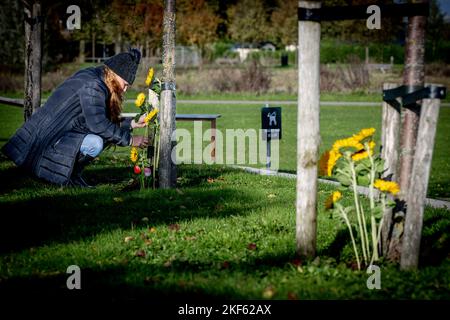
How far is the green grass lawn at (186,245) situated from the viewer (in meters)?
3.82

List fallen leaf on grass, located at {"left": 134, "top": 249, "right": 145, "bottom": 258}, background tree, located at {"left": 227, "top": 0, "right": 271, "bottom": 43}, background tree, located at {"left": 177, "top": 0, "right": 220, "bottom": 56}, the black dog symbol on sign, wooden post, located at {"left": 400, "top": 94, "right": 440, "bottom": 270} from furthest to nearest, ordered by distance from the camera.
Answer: background tree, located at {"left": 227, "top": 0, "right": 271, "bottom": 43}
background tree, located at {"left": 177, "top": 0, "right": 220, "bottom": 56}
the black dog symbol on sign
fallen leaf on grass, located at {"left": 134, "top": 249, "right": 145, "bottom": 258}
wooden post, located at {"left": 400, "top": 94, "right": 440, "bottom": 270}

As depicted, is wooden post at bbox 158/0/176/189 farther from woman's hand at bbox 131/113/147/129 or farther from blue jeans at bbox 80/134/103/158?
blue jeans at bbox 80/134/103/158

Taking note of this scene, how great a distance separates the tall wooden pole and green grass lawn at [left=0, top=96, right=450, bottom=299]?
474mm

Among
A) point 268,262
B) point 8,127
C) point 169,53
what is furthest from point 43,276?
point 8,127

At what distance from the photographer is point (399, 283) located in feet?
12.6

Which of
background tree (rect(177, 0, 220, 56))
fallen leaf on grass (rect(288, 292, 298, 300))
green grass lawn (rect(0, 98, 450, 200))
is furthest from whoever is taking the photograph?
background tree (rect(177, 0, 220, 56))

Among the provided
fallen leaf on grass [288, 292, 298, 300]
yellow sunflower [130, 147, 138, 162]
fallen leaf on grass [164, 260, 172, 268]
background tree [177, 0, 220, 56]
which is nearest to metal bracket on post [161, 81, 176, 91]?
yellow sunflower [130, 147, 138, 162]

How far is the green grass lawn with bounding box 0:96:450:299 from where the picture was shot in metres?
3.82

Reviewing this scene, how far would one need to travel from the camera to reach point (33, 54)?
9.44 metres

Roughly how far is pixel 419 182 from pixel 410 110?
0.70 m

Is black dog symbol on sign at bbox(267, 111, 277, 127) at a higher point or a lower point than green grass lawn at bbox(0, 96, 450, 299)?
higher

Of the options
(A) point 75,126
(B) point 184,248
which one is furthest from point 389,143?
(A) point 75,126

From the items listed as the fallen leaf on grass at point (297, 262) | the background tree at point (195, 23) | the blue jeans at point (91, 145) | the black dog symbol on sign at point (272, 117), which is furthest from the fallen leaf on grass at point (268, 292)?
the background tree at point (195, 23)
